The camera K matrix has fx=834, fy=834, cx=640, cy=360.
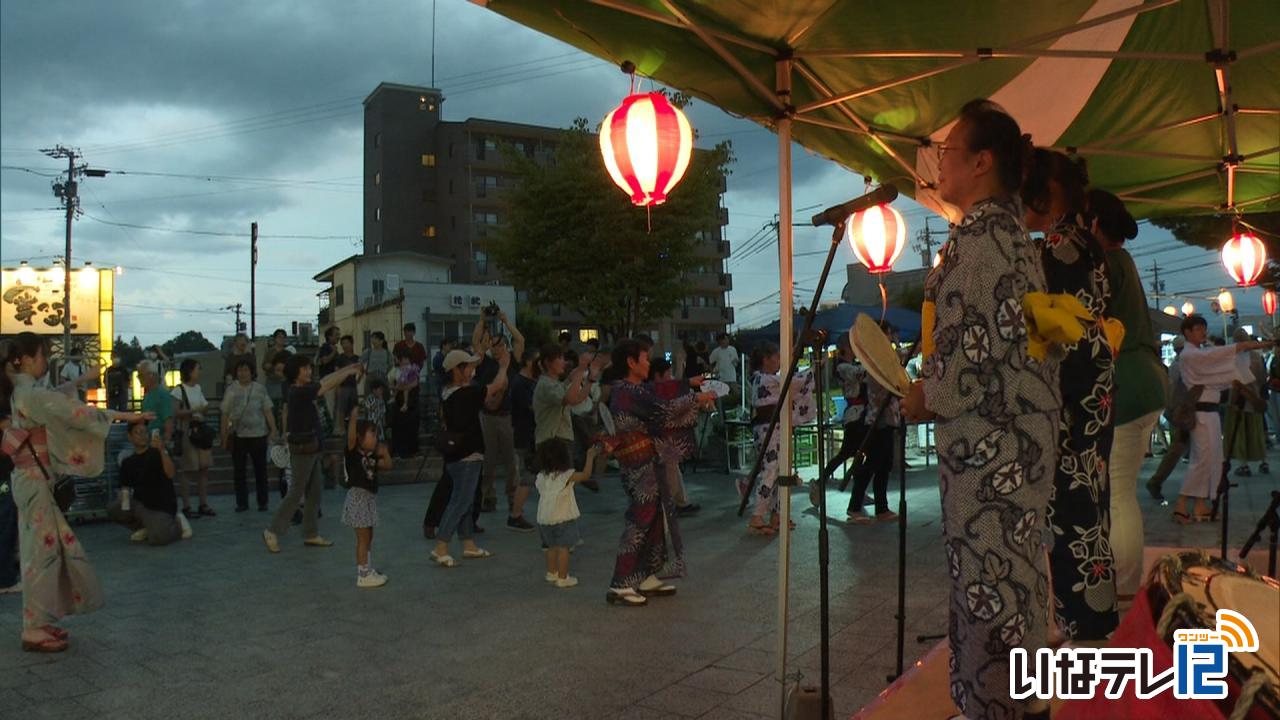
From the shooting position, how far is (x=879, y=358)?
2664 millimetres

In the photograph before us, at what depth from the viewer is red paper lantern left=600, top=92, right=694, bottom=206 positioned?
493 cm

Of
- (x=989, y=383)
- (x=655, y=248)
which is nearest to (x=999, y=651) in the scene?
(x=989, y=383)

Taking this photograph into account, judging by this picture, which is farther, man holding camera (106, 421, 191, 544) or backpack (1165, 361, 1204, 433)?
man holding camera (106, 421, 191, 544)

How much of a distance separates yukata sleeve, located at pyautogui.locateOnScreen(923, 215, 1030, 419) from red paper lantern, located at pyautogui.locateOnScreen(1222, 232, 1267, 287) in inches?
341

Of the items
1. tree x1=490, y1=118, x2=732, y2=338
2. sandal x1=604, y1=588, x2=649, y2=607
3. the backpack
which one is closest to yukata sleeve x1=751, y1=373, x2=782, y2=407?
sandal x1=604, y1=588, x2=649, y2=607

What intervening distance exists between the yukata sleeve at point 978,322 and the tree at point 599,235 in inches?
779

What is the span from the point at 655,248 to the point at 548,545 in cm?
1693

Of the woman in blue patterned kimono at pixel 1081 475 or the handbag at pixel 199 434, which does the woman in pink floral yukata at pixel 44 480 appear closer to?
the woman in blue patterned kimono at pixel 1081 475

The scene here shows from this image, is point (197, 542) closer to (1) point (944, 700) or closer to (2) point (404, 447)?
(2) point (404, 447)

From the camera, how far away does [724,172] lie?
23656 millimetres

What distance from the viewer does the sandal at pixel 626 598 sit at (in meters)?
5.48

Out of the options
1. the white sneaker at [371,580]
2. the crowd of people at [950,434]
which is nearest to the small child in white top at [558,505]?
the crowd of people at [950,434]

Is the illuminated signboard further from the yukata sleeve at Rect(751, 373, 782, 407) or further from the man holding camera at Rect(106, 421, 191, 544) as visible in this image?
the yukata sleeve at Rect(751, 373, 782, 407)

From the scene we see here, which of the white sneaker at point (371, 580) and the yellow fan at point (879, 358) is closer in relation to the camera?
the yellow fan at point (879, 358)
